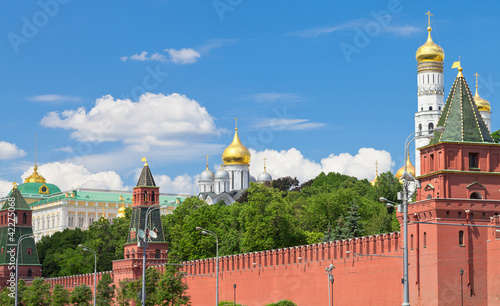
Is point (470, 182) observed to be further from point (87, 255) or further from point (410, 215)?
point (87, 255)

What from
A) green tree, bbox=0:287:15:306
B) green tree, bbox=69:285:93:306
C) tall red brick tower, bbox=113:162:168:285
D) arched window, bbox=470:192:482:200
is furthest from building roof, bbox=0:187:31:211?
arched window, bbox=470:192:482:200

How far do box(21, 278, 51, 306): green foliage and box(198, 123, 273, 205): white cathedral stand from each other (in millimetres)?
86213

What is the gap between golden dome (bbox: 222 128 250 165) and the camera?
17875 centimetres

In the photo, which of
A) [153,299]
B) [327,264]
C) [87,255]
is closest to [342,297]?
[327,264]

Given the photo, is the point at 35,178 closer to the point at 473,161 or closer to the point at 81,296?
the point at 81,296

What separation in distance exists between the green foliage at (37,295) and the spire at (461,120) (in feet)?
150

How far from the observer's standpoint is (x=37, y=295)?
87.8 m

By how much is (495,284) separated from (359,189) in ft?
226

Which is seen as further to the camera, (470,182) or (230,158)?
(230,158)

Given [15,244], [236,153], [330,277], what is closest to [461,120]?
[330,277]

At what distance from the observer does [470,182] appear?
53.4m

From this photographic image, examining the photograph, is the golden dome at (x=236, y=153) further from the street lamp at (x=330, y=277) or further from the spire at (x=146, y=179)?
the street lamp at (x=330, y=277)

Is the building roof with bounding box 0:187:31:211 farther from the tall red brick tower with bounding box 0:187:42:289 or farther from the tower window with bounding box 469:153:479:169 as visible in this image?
the tower window with bounding box 469:153:479:169

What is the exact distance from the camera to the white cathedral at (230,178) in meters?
179
